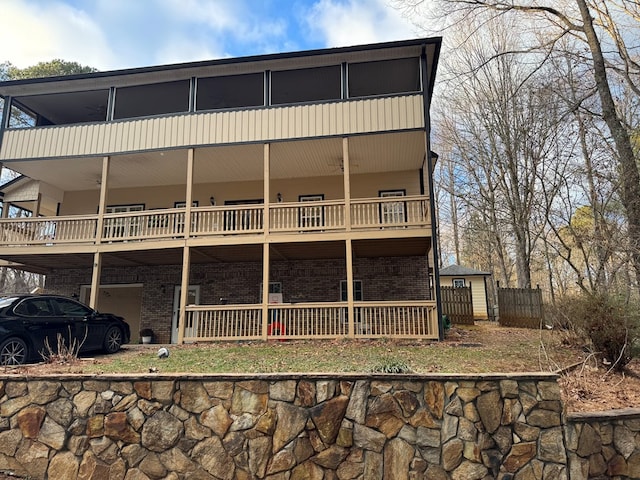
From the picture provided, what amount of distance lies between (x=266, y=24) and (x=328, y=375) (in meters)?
11.1

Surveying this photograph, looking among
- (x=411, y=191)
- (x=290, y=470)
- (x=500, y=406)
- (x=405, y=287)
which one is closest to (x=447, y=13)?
(x=411, y=191)

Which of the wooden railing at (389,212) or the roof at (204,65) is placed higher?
the roof at (204,65)

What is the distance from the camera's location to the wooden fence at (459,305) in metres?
16.6

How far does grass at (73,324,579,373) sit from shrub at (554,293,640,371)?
2.17 ft

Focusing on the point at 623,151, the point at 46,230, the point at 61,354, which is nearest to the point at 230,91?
the point at 46,230

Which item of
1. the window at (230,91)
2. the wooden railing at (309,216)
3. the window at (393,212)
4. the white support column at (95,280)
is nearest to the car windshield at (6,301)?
the white support column at (95,280)

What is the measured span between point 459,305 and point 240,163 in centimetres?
1098

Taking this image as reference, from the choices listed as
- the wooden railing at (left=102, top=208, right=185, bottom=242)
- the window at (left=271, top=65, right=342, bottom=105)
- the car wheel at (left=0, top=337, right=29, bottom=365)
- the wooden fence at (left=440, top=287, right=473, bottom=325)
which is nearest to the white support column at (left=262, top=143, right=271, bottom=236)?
the wooden railing at (left=102, top=208, right=185, bottom=242)

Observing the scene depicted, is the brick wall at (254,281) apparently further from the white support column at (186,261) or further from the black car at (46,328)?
the black car at (46,328)

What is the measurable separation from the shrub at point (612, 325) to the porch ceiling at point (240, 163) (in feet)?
22.6

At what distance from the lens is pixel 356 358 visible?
283 inches

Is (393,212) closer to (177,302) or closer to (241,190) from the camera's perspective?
(241,190)

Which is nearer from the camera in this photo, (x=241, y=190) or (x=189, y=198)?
(x=189, y=198)

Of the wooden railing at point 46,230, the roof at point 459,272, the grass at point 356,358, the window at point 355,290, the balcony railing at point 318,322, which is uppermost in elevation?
the wooden railing at point 46,230
